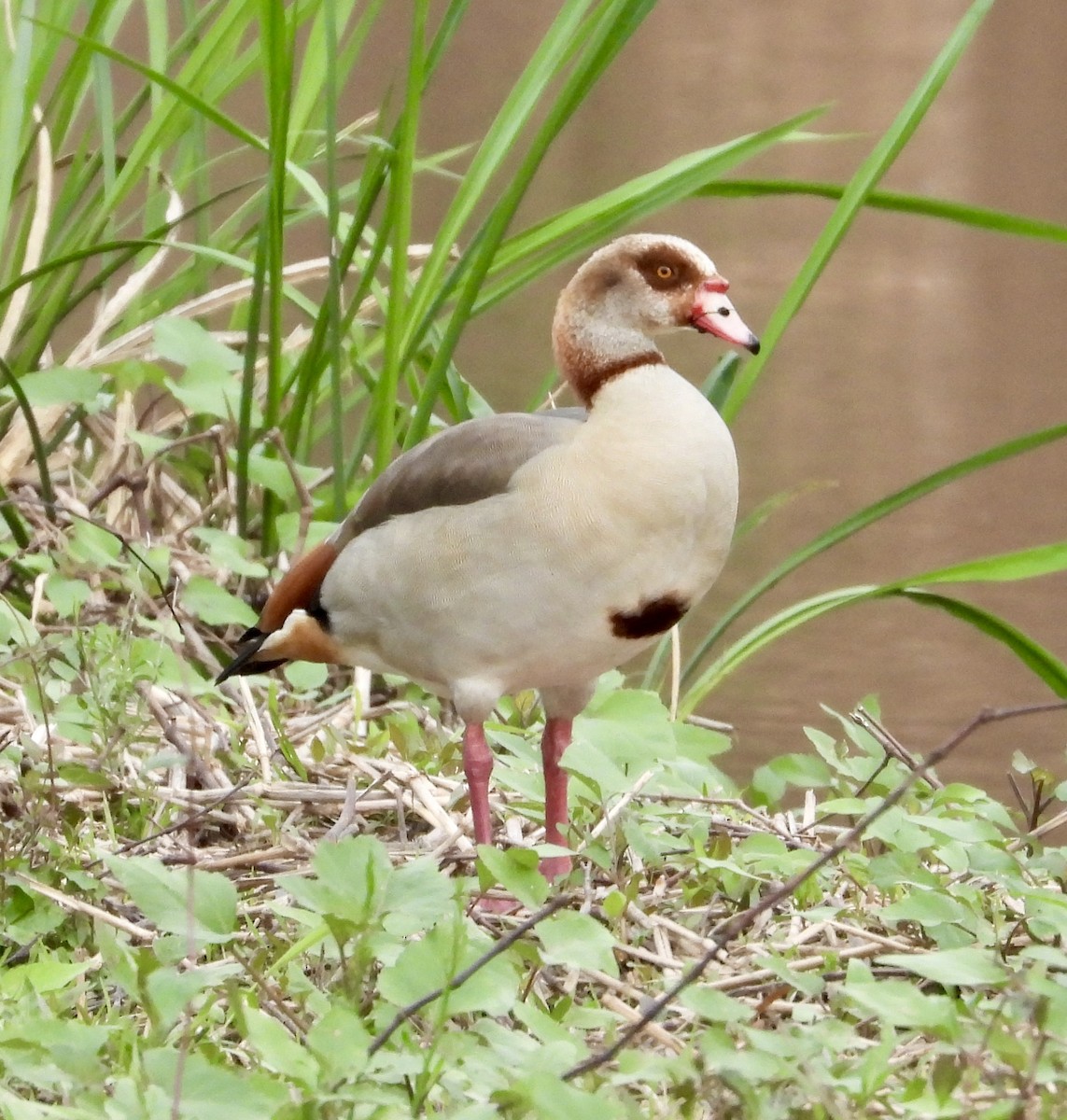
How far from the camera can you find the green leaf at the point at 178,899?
1.17 m

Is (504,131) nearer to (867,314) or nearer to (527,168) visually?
(527,168)

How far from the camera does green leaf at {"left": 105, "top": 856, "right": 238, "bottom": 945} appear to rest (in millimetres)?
1167

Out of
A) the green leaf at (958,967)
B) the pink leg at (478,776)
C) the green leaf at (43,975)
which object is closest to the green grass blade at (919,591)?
the pink leg at (478,776)

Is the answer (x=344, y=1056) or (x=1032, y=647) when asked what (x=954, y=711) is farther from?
(x=344, y=1056)

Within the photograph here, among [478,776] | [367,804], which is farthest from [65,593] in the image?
[478,776]

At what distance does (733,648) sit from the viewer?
87.5 inches

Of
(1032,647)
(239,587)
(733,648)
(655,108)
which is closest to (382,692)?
(239,587)

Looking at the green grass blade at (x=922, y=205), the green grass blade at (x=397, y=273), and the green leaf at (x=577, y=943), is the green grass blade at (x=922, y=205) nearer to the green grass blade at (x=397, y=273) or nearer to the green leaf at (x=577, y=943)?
the green grass blade at (x=397, y=273)

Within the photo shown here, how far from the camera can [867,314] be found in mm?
4719

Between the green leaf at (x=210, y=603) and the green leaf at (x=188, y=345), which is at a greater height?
the green leaf at (x=188, y=345)

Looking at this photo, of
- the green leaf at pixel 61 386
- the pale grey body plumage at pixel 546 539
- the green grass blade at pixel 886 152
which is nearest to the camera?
the pale grey body plumage at pixel 546 539

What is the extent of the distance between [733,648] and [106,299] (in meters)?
1.11

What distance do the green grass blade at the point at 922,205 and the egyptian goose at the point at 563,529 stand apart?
463 millimetres

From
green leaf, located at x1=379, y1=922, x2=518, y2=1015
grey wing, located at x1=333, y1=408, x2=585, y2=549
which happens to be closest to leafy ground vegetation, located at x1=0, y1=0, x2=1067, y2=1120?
green leaf, located at x1=379, y1=922, x2=518, y2=1015
